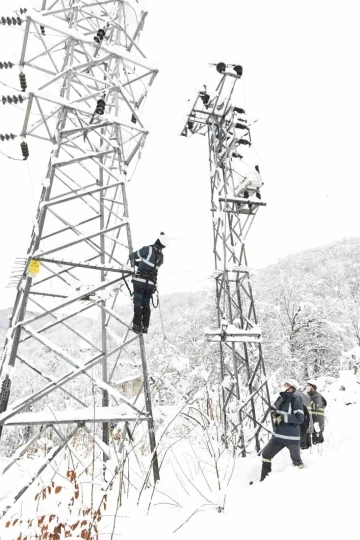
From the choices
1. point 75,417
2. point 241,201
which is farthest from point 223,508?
point 241,201

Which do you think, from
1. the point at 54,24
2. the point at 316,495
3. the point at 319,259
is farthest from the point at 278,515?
the point at 319,259

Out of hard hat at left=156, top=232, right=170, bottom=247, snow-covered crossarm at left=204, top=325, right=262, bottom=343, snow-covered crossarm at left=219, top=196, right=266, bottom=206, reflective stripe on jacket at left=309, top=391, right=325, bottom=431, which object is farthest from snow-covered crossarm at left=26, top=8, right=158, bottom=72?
reflective stripe on jacket at left=309, top=391, right=325, bottom=431

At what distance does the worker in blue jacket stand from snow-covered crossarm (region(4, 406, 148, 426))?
2.64 metres

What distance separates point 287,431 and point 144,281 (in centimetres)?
345

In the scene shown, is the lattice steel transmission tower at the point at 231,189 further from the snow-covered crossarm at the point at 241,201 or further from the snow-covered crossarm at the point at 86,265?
the snow-covered crossarm at the point at 86,265

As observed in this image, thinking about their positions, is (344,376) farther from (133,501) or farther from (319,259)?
(319,259)

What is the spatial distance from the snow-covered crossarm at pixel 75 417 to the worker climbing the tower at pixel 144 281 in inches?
45.6

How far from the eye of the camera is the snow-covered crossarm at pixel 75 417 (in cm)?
434

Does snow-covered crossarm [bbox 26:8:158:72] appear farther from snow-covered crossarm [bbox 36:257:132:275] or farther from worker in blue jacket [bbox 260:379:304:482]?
worker in blue jacket [bbox 260:379:304:482]

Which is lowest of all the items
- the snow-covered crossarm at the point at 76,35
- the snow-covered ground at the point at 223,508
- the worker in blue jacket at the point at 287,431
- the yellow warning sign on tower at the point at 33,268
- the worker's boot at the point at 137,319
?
the snow-covered ground at the point at 223,508

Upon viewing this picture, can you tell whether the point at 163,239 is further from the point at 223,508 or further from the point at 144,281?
the point at 223,508

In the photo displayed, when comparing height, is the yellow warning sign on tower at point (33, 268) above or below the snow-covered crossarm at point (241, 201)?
below

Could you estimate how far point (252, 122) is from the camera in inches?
449

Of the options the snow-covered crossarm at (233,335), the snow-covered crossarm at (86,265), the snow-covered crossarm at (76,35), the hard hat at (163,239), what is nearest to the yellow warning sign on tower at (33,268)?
the snow-covered crossarm at (86,265)
